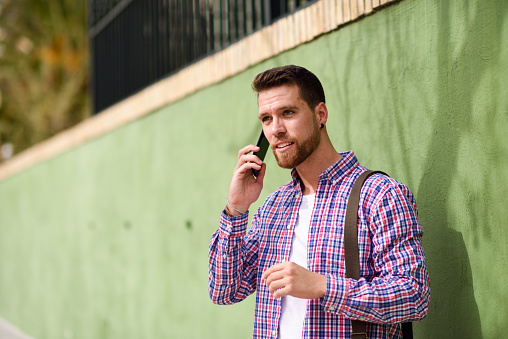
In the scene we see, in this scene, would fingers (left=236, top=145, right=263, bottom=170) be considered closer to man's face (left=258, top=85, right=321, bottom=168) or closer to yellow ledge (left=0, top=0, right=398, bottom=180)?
man's face (left=258, top=85, right=321, bottom=168)

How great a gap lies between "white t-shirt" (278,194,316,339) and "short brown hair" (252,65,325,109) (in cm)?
39

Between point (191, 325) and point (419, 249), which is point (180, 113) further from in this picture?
point (419, 249)

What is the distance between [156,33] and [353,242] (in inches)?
195

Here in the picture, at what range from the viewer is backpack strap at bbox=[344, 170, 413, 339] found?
2348mm

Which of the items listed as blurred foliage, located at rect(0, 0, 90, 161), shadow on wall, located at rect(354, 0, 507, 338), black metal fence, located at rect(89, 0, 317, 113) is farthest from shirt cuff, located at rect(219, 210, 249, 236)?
blurred foliage, located at rect(0, 0, 90, 161)

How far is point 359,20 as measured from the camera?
11.5ft

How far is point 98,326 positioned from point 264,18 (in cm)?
466

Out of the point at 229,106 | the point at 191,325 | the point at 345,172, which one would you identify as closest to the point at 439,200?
the point at 345,172

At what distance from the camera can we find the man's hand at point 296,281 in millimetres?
2184

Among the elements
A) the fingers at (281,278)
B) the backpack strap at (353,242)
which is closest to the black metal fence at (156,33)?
the backpack strap at (353,242)

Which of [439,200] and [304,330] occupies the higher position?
[439,200]

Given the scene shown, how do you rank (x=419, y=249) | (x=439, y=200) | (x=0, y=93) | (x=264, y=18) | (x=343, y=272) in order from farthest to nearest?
(x=0, y=93) < (x=264, y=18) < (x=439, y=200) < (x=343, y=272) < (x=419, y=249)

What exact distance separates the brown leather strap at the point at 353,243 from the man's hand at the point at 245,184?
45 cm

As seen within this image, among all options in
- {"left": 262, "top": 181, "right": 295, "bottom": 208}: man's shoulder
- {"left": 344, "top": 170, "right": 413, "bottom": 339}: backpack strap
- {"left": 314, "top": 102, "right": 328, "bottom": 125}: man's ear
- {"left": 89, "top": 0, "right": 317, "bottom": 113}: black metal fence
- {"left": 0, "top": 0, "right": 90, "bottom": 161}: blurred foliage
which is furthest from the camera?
{"left": 0, "top": 0, "right": 90, "bottom": 161}: blurred foliage
